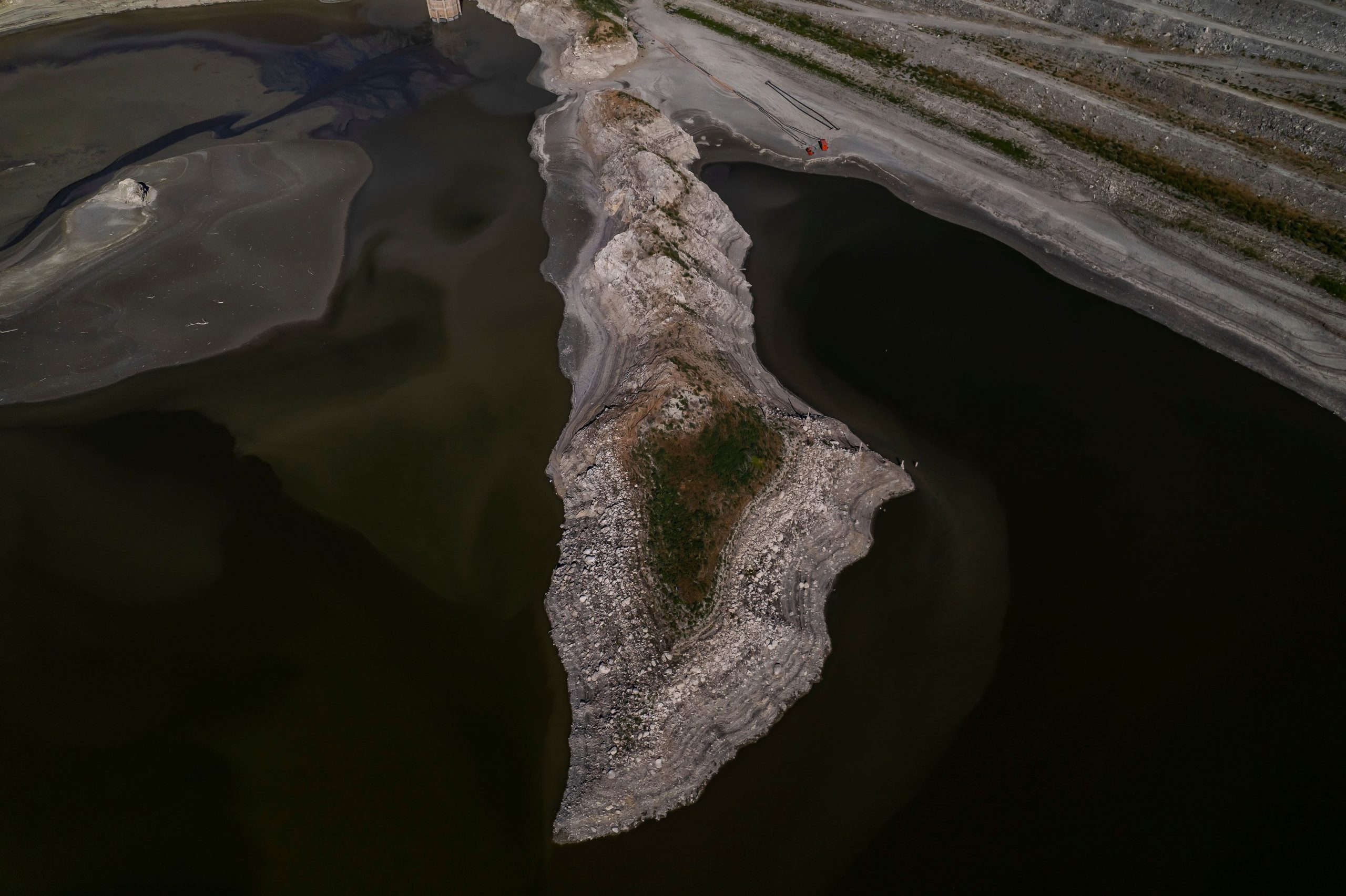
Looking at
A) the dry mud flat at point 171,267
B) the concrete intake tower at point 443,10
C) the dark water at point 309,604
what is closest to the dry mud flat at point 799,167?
the dark water at point 309,604

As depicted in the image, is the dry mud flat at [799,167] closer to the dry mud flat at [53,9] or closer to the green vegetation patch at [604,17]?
the green vegetation patch at [604,17]

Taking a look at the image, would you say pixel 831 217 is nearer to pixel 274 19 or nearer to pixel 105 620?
pixel 105 620

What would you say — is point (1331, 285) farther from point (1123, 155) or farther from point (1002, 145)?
point (1002, 145)

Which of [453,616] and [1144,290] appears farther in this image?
[1144,290]

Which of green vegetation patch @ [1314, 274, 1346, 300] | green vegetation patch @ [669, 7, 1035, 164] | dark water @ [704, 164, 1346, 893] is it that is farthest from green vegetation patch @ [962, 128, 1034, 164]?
green vegetation patch @ [1314, 274, 1346, 300]

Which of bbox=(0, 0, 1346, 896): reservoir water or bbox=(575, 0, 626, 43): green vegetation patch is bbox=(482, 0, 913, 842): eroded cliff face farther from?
bbox=(575, 0, 626, 43): green vegetation patch

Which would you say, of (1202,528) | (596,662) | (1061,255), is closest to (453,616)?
(596,662)

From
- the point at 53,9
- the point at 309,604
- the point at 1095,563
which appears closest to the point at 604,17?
the point at 309,604
